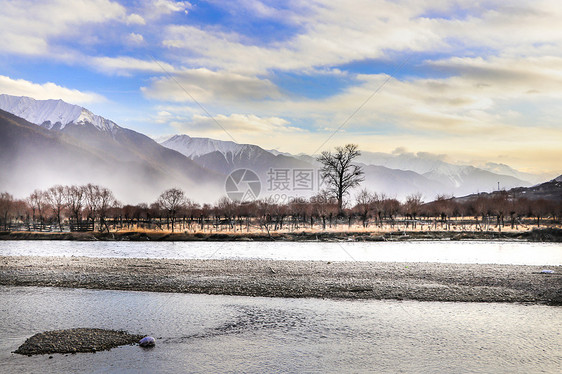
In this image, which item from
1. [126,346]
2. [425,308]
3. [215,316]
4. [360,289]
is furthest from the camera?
[360,289]

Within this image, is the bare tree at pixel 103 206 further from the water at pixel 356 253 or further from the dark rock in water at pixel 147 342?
the dark rock in water at pixel 147 342

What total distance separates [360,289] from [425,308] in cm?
414

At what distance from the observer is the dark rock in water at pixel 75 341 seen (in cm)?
1332

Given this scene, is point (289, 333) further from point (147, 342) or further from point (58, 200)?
point (58, 200)

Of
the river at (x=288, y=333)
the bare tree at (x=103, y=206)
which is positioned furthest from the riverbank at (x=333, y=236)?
the river at (x=288, y=333)

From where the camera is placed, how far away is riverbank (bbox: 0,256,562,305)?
21.7 m

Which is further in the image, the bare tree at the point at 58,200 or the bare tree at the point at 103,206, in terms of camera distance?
the bare tree at the point at 58,200

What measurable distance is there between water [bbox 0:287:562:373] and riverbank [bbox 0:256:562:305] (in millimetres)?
1517

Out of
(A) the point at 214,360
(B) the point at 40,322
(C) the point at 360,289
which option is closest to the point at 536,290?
(C) the point at 360,289

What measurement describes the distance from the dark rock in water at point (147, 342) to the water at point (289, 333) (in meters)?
0.31

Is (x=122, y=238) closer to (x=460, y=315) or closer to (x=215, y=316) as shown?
(x=215, y=316)

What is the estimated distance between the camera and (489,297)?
20859 mm

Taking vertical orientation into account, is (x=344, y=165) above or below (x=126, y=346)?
above

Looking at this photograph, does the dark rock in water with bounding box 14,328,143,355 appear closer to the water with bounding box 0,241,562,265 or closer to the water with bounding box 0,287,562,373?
the water with bounding box 0,287,562,373
